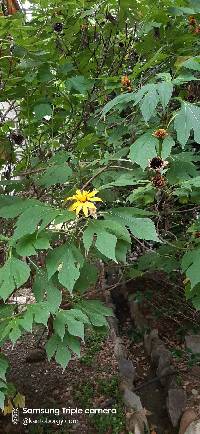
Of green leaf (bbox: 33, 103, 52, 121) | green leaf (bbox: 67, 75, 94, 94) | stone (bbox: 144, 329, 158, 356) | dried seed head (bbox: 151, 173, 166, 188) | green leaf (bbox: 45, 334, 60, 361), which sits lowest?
stone (bbox: 144, 329, 158, 356)

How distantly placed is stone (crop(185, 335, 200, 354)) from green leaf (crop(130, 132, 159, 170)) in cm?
305

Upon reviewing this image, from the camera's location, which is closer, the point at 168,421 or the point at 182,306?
the point at 168,421

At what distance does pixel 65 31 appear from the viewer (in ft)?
6.83

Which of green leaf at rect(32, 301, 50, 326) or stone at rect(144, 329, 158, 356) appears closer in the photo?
green leaf at rect(32, 301, 50, 326)

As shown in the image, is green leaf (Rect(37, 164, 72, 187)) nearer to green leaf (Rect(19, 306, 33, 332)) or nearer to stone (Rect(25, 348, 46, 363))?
green leaf (Rect(19, 306, 33, 332))

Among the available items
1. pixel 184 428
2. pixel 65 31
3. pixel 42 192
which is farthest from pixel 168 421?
pixel 65 31

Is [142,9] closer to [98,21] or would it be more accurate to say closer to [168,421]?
[98,21]

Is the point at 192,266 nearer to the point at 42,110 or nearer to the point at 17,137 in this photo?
the point at 42,110

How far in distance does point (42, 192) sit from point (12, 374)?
1982 mm

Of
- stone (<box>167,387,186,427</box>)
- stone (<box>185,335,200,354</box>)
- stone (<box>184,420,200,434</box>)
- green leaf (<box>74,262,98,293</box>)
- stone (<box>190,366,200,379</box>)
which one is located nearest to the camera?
green leaf (<box>74,262,98,293</box>)

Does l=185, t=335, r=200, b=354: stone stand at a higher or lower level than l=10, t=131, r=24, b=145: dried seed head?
lower

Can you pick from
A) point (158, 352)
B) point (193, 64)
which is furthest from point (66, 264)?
point (158, 352)

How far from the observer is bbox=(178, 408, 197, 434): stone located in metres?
3.10

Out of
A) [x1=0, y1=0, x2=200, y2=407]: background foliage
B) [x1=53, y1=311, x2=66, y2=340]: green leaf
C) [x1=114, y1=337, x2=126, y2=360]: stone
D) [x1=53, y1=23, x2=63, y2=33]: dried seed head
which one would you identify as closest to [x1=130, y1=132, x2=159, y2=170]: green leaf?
[x1=0, y1=0, x2=200, y2=407]: background foliage
